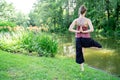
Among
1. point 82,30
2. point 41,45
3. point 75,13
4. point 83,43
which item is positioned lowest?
point 75,13

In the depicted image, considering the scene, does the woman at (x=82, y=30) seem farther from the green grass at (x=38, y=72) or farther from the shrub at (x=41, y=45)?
the shrub at (x=41, y=45)

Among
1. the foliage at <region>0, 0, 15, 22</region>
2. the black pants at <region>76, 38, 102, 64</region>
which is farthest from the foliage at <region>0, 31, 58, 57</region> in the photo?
the foliage at <region>0, 0, 15, 22</region>

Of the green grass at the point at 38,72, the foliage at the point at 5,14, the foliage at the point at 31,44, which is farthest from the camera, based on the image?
the foliage at the point at 5,14

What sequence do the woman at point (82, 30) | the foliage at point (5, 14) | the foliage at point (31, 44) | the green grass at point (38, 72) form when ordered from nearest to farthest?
the green grass at point (38, 72), the woman at point (82, 30), the foliage at point (31, 44), the foliage at point (5, 14)

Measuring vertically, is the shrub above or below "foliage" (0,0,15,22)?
below

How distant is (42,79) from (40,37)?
16.9 ft

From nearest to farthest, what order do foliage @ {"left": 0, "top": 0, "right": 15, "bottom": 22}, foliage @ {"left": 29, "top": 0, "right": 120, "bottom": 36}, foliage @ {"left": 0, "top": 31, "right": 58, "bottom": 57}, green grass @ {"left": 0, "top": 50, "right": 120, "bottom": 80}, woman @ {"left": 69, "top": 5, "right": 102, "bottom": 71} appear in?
green grass @ {"left": 0, "top": 50, "right": 120, "bottom": 80}
woman @ {"left": 69, "top": 5, "right": 102, "bottom": 71}
foliage @ {"left": 0, "top": 31, "right": 58, "bottom": 57}
foliage @ {"left": 0, "top": 0, "right": 15, "bottom": 22}
foliage @ {"left": 29, "top": 0, "right": 120, "bottom": 36}

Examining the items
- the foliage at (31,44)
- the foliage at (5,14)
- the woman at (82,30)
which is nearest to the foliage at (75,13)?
the foliage at (5,14)

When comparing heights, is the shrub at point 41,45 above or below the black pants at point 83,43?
below

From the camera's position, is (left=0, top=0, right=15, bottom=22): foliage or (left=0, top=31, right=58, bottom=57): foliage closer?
(left=0, top=31, right=58, bottom=57): foliage

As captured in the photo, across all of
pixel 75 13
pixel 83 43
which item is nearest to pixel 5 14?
pixel 75 13

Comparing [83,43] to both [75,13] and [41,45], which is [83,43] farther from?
[75,13]

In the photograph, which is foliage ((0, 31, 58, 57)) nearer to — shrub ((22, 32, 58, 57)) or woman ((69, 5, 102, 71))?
shrub ((22, 32, 58, 57))

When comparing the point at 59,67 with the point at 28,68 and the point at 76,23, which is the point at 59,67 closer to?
the point at 28,68
